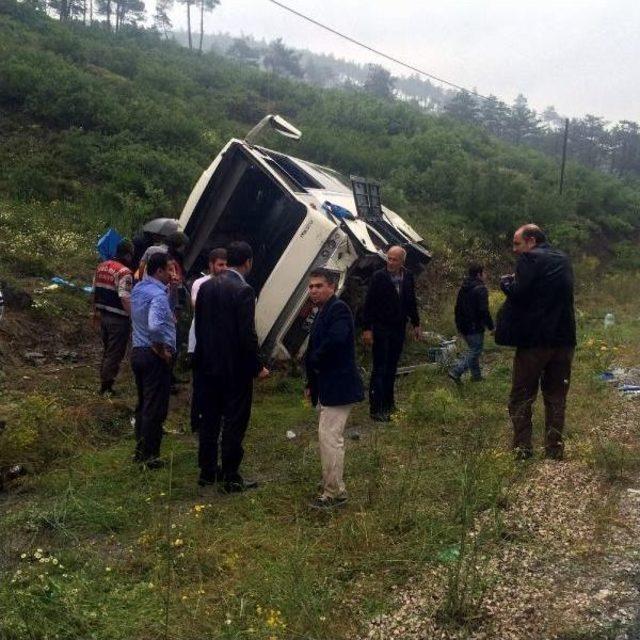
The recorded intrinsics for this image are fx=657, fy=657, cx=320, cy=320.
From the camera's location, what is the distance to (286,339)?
7051mm

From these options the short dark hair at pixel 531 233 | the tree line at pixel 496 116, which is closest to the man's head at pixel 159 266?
the short dark hair at pixel 531 233

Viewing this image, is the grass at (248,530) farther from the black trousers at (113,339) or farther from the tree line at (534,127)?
the tree line at (534,127)

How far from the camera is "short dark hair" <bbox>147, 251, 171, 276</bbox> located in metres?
4.84

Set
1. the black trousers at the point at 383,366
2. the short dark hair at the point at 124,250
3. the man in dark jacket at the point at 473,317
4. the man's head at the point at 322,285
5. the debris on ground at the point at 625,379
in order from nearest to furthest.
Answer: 1. the man's head at the point at 322,285
2. the short dark hair at the point at 124,250
3. the black trousers at the point at 383,366
4. the debris on ground at the point at 625,379
5. the man in dark jacket at the point at 473,317

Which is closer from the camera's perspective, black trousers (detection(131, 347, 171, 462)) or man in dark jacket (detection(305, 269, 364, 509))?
man in dark jacket (detection(305, 269, 364, 509))

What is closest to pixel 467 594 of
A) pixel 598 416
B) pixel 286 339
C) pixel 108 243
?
pixel 598 416

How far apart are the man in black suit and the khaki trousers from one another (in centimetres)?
59

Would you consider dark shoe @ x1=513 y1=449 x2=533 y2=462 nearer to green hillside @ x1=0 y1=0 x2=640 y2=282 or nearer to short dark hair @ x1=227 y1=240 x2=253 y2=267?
short dark hair @ x1=227 y1=240 x2=253 y2=267

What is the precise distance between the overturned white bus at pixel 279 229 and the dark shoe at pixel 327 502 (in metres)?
3.05

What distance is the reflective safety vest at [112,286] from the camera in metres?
5.93

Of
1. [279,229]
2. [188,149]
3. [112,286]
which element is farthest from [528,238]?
[188,149]

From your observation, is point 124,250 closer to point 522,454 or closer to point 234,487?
point 234,487

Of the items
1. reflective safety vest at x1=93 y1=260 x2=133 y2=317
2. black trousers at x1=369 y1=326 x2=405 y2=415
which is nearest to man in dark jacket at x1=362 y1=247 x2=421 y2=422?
black trousers at x1=369 y1=326 x2=405 y2=415

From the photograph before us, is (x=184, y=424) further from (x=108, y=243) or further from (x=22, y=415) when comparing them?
(x=108, y=243)
